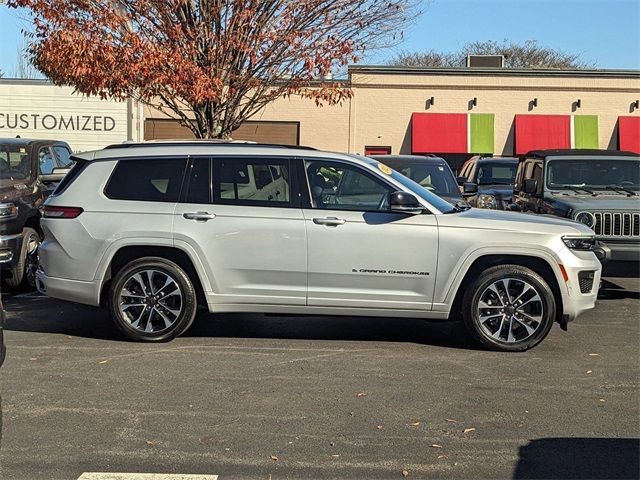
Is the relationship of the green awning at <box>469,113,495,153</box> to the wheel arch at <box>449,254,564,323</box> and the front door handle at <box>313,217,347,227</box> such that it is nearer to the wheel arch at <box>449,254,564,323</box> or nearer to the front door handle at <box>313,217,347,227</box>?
the wheel arch at <box>449,254,564,323</box>

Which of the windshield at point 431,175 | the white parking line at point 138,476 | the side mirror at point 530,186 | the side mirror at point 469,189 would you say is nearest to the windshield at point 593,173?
the side mirror at point 530,186

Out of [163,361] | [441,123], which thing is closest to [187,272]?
[163,361]

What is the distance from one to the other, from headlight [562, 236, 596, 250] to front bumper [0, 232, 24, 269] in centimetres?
633

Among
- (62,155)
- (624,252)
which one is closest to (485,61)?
(62,155)

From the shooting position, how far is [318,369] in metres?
6.43

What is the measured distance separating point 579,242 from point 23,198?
21.6ft

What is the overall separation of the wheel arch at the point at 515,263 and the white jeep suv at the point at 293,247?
1cm

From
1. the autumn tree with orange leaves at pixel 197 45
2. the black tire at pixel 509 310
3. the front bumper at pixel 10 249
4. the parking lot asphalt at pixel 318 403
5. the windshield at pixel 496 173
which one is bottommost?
the parking lot asphalt at pixel 318 403

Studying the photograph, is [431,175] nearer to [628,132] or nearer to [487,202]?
[487,202]

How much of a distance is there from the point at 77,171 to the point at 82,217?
1.64 ft

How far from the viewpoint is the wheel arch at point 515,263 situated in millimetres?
7086

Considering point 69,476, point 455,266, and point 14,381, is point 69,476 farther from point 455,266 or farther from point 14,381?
point 455,266

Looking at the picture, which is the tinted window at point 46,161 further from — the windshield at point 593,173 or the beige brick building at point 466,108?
the beige brick building at point 466,108

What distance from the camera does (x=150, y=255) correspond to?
7.30m
